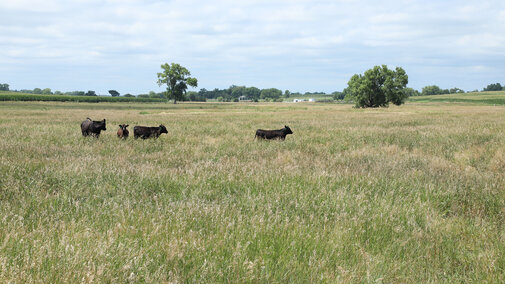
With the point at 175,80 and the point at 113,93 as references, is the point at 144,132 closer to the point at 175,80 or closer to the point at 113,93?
the point at 175,80

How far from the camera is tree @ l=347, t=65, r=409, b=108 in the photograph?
77.2 m

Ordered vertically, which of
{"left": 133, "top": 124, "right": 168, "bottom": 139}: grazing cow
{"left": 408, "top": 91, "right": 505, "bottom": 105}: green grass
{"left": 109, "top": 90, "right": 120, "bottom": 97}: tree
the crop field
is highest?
{"left": 109, "top": 90, "right": 120, "bottom": 97}: tree

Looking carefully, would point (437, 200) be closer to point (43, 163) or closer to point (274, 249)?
point (274, 249)

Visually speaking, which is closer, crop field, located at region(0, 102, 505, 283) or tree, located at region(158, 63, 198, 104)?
crop field, located at region(0, 102, 505, 283)

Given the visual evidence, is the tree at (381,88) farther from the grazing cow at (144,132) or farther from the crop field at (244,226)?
the crop field at (244,226)

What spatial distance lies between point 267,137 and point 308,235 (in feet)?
35.2

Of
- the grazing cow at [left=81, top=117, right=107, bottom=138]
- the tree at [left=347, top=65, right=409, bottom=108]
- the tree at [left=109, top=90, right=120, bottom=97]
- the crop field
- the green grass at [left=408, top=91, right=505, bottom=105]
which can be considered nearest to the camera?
the crop field

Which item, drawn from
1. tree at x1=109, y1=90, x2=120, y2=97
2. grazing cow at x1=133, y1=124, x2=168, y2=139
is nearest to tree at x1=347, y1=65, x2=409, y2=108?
grazing cow at x1=133, y1=124, x2=168, y2=139

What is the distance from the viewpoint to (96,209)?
4328 millimetres

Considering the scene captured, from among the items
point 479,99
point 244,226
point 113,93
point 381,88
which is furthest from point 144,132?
point 113,93

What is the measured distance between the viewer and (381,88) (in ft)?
257

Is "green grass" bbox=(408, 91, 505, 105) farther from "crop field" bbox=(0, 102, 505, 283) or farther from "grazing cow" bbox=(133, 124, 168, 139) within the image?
"crop field" bbox=(0, 102, 505, 283)

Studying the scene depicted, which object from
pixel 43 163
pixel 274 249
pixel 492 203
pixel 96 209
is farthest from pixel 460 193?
pixel 43 163

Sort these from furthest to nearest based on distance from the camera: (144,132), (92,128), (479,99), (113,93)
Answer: (113,93) → (479,99) → (144,132) → (92,128)
